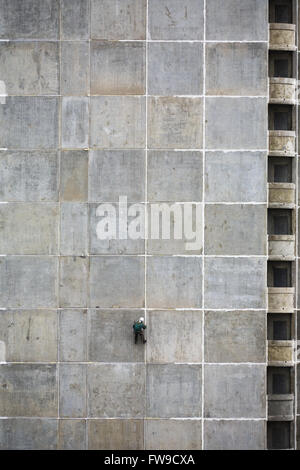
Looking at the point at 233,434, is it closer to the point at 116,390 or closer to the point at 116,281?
the point at 116,390

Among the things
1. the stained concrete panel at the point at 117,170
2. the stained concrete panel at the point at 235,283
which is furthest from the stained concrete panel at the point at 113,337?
the stained concrete panel at the point at 117,170

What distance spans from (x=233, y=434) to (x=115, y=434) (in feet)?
16.2

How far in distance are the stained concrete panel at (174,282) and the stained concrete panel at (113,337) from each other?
41.9 inches

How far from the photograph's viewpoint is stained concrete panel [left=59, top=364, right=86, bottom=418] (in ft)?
56.7

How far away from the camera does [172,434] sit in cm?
1727

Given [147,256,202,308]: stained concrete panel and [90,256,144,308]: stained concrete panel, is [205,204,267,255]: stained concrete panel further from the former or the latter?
[90,256,144,308]: stained concrete panel

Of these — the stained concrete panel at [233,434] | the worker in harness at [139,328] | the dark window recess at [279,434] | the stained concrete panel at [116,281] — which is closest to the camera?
the worker in harness at [139,328]

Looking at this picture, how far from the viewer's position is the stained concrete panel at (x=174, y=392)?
56.6 ft

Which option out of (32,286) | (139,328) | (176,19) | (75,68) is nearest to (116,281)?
(139,328)

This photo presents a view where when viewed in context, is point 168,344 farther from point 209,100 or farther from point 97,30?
point 97,30

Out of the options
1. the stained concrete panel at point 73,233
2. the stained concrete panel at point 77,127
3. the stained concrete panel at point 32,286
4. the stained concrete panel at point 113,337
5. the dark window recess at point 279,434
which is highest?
the stained concrete panel at point 77,127

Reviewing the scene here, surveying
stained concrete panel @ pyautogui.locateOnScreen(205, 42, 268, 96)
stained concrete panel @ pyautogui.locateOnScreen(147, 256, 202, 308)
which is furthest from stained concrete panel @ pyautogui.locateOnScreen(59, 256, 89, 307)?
stained concrete panel @ pyautogui.locateOnScreen(205, 42, 268, 96)

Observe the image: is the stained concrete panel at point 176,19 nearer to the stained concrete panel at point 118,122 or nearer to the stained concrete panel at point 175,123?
the stained concrete panel at point 175,123

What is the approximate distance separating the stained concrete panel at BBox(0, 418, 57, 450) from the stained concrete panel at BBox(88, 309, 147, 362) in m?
3.36
